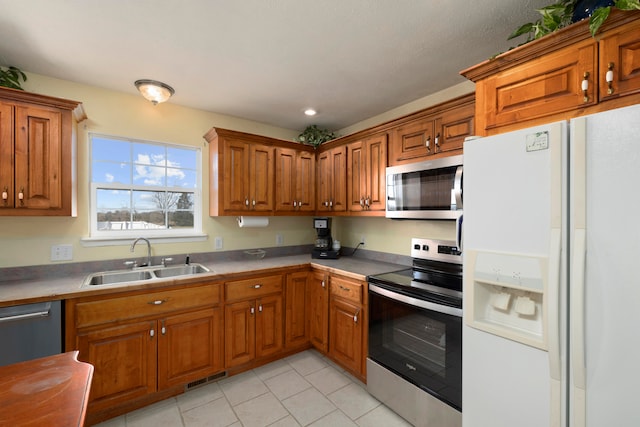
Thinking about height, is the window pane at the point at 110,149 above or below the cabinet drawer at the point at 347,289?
above

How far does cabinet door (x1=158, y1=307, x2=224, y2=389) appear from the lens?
7.06ft

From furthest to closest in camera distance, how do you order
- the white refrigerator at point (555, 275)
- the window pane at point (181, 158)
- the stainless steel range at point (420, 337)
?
the window pane at point (181, 158)
the stainless steel range at point (420, 337)
the white refrigerator at point (555, 275)

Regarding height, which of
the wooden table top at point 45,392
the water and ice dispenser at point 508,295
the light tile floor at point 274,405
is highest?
the water and ice dispenser at point 508,295

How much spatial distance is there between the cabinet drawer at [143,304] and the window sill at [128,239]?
730 mm

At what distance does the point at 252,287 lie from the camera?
2.55 meters

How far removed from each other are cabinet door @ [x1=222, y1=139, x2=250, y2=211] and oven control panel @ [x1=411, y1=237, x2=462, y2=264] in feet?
5.52

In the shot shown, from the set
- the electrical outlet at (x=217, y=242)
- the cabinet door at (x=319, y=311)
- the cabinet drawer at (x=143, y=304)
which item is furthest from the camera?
the electrical outlet at (x=217, y=242)

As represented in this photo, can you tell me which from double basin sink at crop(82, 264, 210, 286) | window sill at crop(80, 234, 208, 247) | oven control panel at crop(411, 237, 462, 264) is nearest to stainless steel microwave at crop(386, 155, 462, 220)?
oven control panel at crop(411, 237, 462, 264)

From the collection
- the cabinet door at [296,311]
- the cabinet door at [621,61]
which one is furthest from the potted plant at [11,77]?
the cabinet door at [621,61]

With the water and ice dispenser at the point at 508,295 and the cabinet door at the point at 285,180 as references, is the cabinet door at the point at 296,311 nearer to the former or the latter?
the cabinet door at the point at 285,180

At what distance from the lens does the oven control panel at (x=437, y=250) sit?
Result: 2062mm

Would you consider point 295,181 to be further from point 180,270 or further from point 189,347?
point 189,347

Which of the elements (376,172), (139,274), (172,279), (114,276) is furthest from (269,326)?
(376,172)

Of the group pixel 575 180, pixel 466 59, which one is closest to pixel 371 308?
pixel 575 180
